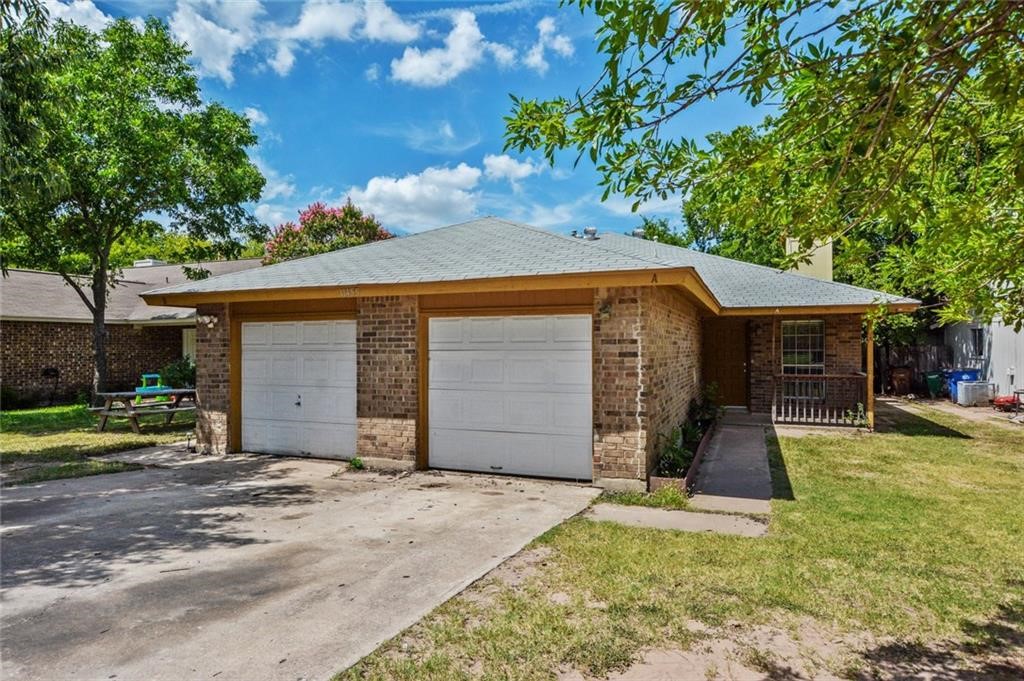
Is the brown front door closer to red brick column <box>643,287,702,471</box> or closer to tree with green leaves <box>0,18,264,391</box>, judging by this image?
red brick column <box>643,287,702,471</box>

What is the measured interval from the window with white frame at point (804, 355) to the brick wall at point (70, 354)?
21.3m

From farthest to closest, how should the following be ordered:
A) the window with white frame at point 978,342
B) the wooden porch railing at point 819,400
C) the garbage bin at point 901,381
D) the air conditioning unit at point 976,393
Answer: the garbage bin at point 901,381 < the window with white frame at point 978,342 < the air conditioning unit at point 976,393 < the wooden porch railing at point 819,400

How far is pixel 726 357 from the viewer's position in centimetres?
1585

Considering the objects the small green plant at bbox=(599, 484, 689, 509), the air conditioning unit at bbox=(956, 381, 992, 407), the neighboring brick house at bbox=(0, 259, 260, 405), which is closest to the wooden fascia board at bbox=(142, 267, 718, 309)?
the small green plant at bbox=(599, 484, 689, 509)

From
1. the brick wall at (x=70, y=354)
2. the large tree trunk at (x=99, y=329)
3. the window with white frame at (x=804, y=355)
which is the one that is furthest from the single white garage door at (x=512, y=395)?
the brick wall at (x=70, y=354)

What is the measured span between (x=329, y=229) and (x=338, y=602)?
26129mm

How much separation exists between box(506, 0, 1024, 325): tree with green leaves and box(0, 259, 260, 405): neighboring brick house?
2009cm

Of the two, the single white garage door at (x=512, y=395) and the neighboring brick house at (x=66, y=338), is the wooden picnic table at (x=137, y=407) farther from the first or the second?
the single white garage door at (x=512, y=395)

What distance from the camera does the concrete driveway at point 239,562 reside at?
3309mm

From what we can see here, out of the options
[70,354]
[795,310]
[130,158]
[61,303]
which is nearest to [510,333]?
[795,310]

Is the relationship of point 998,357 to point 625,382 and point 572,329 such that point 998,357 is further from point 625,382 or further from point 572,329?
point 572,329

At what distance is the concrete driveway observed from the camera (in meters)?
3.31

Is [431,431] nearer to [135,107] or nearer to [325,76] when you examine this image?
[325,76]

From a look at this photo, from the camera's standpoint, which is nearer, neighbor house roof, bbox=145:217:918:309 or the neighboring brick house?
neighbor house roof, bbox=145:217:918:309
